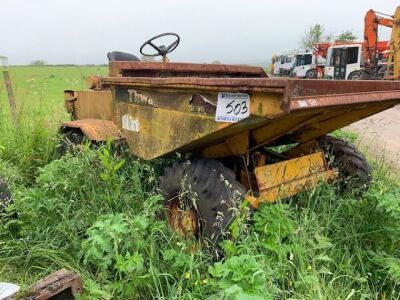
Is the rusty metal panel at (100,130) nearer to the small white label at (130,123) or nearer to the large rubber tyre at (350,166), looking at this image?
the small white label at (130,123)

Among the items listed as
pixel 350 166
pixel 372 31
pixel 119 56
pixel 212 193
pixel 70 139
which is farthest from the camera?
pixel 372 31

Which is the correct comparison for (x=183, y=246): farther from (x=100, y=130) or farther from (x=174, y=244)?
(x=100, y=130)

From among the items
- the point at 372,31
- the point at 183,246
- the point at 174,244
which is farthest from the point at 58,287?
the point at 372,31

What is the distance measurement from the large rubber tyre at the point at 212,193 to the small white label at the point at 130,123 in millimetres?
625

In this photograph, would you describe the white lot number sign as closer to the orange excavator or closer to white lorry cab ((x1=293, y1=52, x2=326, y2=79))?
the orange excavator

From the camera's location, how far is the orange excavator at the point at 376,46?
584 inches

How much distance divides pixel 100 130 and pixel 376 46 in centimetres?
1697

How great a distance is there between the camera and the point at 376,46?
58.4 feet

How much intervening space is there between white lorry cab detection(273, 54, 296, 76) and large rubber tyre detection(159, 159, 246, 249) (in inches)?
1366

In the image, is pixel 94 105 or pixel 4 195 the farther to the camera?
pixel 94 105

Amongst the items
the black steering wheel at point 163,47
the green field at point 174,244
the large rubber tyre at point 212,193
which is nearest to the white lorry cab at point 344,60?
the black steering wheel at point 163,47

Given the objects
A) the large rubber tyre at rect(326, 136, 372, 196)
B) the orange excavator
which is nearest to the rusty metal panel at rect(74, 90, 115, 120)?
the large rubber tyre at rect(326, 136, 372, 196)

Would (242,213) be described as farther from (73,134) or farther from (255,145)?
(73,134)

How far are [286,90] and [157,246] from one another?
141 centimetres
